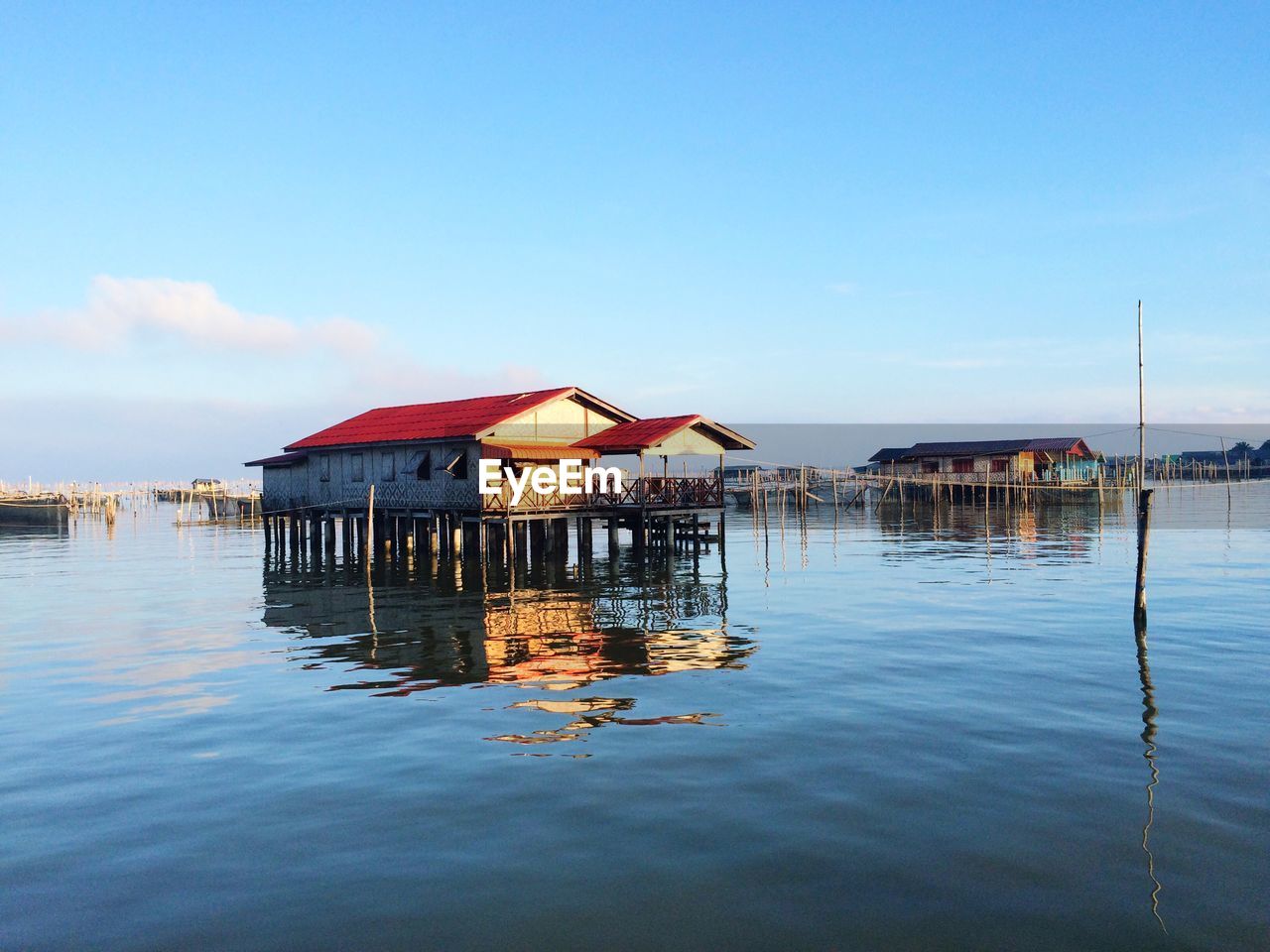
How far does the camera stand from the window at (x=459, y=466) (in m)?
35.1

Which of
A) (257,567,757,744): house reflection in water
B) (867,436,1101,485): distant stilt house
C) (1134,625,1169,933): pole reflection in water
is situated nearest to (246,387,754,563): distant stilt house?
(257,567,757,744): house reflection in water

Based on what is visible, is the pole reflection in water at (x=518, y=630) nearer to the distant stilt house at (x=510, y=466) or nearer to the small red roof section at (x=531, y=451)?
the distant stilt house at (x=510, y=466)

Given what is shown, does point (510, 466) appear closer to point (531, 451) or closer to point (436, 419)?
point (531, 451)

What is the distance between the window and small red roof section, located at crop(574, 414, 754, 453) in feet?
15.6

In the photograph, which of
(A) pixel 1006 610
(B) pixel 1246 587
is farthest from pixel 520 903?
(B) pixel 1246 587

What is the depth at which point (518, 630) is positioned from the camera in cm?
2203

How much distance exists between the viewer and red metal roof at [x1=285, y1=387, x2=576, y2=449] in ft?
116

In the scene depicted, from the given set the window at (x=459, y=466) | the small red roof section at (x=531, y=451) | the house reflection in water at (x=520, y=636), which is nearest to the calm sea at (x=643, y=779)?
Result: the house reflection in water at (x=520, y=636)

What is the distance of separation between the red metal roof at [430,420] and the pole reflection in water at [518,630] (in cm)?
570

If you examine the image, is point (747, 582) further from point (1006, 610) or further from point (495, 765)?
point (495, 765)

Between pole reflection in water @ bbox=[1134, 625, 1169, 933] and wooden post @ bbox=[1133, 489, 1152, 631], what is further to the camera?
wooden post @ bbox=[1133, 489, 1152, 631]

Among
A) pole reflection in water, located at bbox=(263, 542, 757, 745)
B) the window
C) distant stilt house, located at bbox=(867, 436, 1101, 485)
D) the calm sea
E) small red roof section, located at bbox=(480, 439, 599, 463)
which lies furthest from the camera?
distant stilt house, located at bbox=(867, 436, 1101, 485)

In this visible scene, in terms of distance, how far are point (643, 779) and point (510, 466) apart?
2492 centimetres

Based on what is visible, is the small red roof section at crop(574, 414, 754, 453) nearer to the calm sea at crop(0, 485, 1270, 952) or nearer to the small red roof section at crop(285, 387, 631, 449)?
the small red roof section at crop(285, 387, 631, 449)
